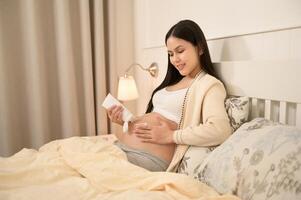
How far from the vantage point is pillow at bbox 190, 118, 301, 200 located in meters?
0.67

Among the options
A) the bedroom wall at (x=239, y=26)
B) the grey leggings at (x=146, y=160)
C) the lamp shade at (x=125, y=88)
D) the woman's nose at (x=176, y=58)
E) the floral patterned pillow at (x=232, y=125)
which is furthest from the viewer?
the lamp shade at (x=125, y=88)

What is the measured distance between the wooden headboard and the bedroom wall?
0.05 m

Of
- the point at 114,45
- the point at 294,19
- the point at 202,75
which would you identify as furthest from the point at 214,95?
the point at 114,45

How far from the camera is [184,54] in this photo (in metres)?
1.26

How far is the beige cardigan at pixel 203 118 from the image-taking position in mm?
1066

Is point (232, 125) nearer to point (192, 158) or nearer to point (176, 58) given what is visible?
point (192, 158)

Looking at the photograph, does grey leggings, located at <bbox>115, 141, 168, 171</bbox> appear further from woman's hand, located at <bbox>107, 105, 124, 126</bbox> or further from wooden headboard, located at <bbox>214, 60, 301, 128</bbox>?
wooden headboard, located at <bbox>214, 60, 301, 128</bbox>

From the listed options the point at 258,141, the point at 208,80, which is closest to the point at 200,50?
the point at 208,80

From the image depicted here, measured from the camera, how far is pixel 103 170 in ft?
3.17

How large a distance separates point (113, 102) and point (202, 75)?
0.46m

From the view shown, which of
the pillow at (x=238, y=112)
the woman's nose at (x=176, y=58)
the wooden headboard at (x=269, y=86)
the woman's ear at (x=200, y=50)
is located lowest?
the pillow at (x=238, y=112)

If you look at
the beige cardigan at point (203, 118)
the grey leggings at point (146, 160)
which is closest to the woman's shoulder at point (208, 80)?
the beige cardigan at point (203, 118)

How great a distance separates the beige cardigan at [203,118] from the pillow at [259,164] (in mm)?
150

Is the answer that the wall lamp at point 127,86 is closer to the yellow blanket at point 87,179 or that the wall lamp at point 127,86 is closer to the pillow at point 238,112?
the yellow blanket at point 87,179
